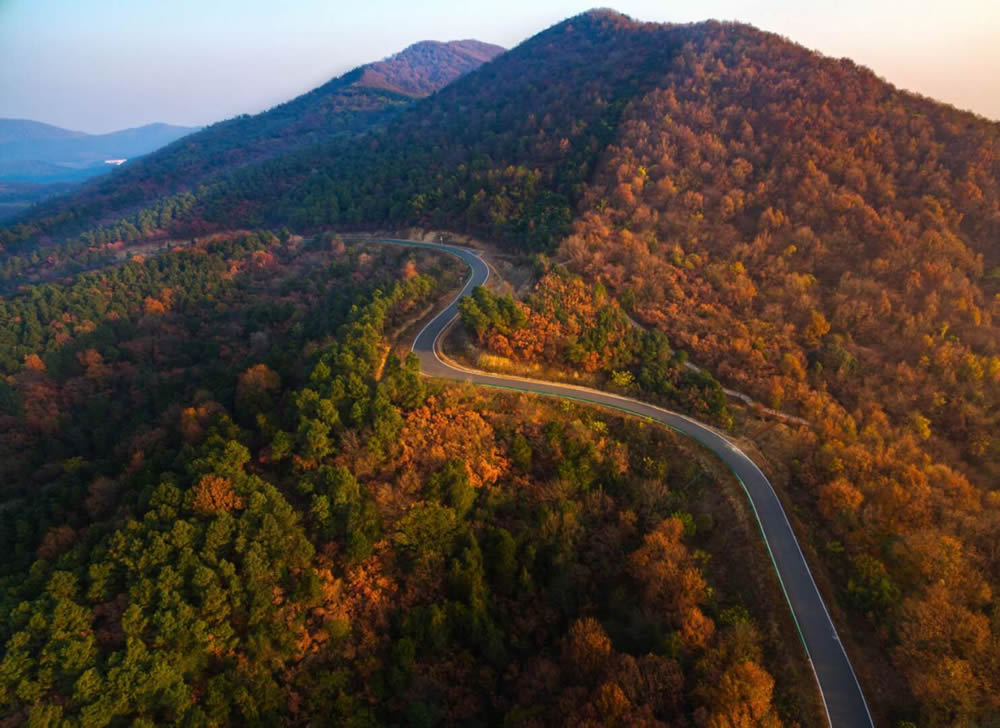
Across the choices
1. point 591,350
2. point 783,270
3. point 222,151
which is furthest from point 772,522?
point 222,151

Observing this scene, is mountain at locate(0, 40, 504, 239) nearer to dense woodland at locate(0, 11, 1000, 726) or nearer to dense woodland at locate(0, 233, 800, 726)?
dense woodland at locate(0, 11, 1000, 726)

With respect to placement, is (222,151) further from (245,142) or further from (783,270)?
(783,270)

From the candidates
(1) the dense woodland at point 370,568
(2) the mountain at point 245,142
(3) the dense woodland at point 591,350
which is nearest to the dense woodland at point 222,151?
(2) the mountain at point 245,142

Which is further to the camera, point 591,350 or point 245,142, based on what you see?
point 245,142

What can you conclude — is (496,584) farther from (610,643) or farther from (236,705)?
(236,705)

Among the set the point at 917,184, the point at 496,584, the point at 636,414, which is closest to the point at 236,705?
the point at 496,584
